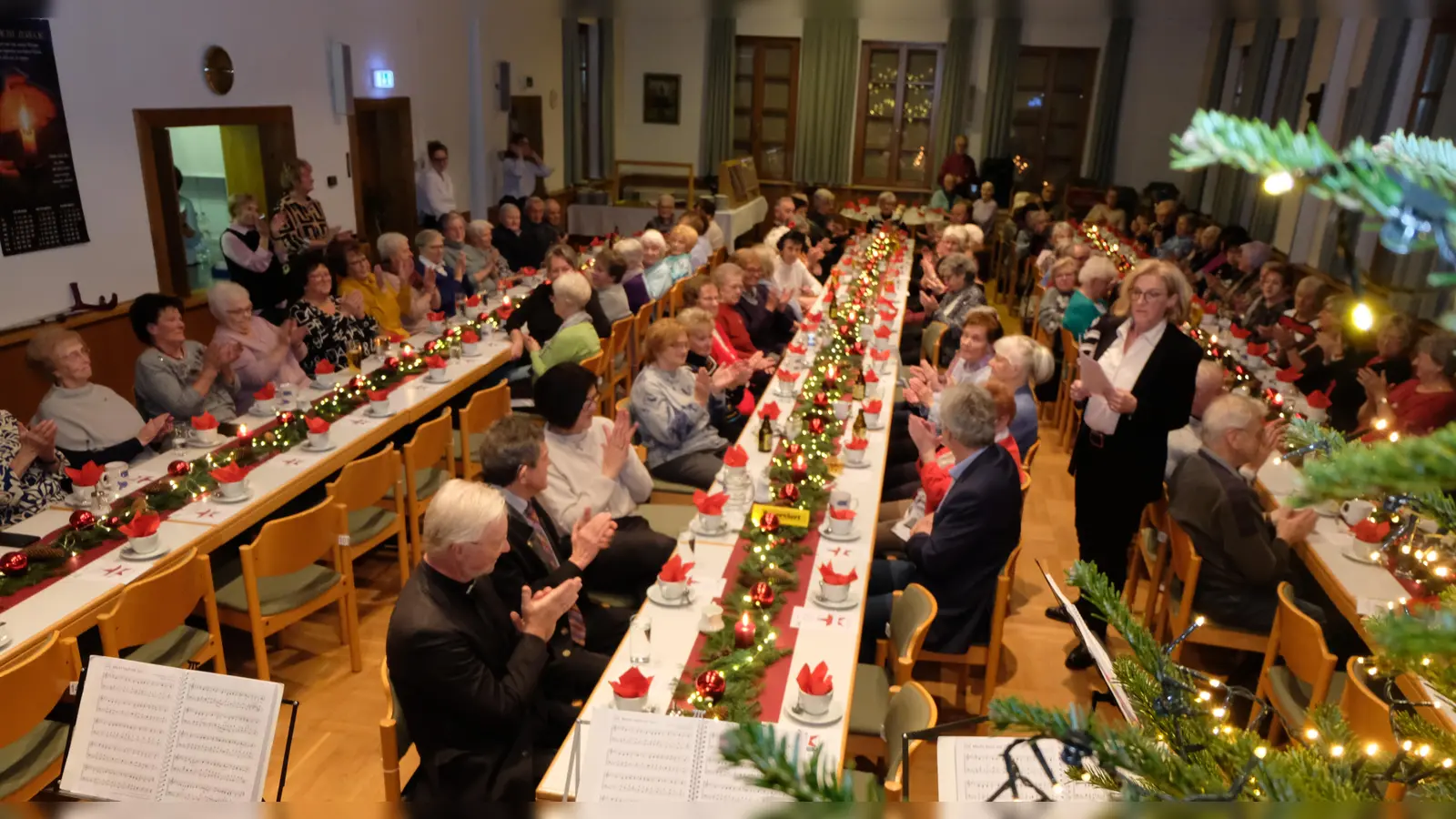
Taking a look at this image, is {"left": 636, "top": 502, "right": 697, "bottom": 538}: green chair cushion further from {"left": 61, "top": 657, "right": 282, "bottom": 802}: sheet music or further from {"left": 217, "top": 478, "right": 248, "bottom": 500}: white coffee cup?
{"left": 61, "top": 657, "right": 282, "bottom": 802}: sheet music

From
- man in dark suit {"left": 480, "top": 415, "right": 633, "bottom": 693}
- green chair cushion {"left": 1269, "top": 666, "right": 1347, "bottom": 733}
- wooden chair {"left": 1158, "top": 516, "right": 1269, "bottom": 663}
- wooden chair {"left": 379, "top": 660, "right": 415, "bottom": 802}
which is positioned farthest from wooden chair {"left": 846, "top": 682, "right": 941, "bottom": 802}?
wooden chair {"left": 1158, "top": 516, "right": 1269, "bottom": 663}

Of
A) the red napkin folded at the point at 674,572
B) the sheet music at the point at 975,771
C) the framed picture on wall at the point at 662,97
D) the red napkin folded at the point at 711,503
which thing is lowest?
the red napkin folded at the point at 674,572

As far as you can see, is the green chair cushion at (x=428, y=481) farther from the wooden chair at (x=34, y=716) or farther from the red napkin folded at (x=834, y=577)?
the red napkin folded at (x=834, y=577)

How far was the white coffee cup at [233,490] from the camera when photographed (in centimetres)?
371

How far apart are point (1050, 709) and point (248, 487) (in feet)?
12.4

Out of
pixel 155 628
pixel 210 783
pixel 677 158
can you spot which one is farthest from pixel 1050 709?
pixel 677 158

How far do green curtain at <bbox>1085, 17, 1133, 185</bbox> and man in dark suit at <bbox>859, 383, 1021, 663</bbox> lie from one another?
13.0 m

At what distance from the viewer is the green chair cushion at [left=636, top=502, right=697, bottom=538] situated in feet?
14.0

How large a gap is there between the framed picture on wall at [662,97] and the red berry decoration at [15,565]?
1376cm

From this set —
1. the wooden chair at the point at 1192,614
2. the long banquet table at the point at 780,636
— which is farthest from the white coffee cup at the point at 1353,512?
the long banquet table at the point at 780,636

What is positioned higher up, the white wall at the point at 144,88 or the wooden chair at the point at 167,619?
the white wall at the point at 144,88

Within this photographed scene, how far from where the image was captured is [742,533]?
11.4ft

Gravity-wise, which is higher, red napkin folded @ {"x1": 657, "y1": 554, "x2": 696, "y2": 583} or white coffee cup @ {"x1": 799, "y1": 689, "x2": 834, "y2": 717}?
red napkin folded @ {"x1": 657, "y1": 554, "x2": 696, "y2": 583}

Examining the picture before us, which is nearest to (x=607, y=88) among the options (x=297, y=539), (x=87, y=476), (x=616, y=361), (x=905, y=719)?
(x=616, y=361)
